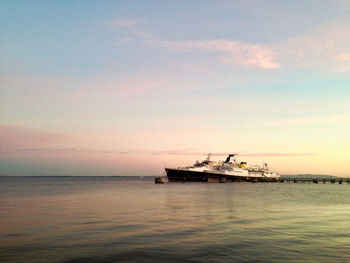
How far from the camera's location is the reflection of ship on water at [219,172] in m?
121

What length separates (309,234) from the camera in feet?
63.7

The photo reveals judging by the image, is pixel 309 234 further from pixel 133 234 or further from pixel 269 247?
pixel 133 234

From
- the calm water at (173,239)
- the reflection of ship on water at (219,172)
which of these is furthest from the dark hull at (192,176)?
the calm water at (173,239)

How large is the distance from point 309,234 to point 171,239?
8576 millimetres

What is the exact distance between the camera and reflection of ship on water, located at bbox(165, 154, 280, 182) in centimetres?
12144

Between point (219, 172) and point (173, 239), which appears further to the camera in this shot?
point (219, 172)

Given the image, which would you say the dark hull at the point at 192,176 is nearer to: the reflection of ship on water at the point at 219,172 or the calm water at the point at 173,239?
the reflection of ship on water at the point at 219,172

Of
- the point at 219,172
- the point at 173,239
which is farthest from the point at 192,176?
the point at 173,239

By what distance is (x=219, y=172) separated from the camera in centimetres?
12594

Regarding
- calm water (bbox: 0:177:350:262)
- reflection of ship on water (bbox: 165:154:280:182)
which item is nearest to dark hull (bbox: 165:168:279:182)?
reflection of ship on water (bbox: 165:154:280:182)

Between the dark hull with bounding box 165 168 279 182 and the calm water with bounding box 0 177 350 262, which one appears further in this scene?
the dark hull with bounding box 165 168 279 182

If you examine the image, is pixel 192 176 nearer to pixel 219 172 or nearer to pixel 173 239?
pixel 219 172

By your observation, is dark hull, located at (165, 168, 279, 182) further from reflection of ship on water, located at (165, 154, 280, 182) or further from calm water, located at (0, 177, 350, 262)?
calm water, located at (0, 177, 350, 262)

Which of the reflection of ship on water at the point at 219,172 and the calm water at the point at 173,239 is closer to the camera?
the calm water at the point at 173,239
